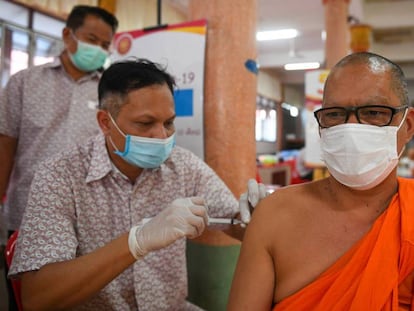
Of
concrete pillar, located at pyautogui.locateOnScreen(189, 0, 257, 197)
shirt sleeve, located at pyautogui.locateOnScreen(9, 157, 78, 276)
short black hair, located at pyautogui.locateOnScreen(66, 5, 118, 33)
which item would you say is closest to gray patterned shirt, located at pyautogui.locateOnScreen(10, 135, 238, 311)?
shirt sleeve, located at pyautogui.locateOnScreen(9, 157, 78, 276)

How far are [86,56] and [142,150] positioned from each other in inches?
36.5

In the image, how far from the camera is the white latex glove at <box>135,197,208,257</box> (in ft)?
3.87

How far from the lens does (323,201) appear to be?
1230 millimetres

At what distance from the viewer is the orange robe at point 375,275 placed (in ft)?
3.32

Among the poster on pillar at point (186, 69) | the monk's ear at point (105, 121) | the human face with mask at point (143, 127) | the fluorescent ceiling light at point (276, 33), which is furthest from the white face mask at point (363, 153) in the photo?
the fluorescent ceiling light at point (276, 33)

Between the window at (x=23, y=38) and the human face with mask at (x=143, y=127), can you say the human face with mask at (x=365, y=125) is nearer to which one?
the human face with mask at (x=143, y=127)

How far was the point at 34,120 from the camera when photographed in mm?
2043

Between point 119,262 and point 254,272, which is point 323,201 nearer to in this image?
point 254,272

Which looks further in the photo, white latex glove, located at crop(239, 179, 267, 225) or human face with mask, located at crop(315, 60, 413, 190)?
white latex glove, located at crop(239, 179, 267, 225)

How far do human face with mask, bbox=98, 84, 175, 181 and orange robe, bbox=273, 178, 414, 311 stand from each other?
0.65 meters

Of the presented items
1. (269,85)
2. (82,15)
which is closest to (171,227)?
(82,15)

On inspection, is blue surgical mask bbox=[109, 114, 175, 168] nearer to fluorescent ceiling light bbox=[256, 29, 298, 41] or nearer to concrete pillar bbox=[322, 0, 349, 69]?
concrete pillar bbox=[322, 0, 349, 69]

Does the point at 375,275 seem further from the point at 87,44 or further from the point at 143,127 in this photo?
the point at 87,44

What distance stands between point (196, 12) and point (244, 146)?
2.30ft
